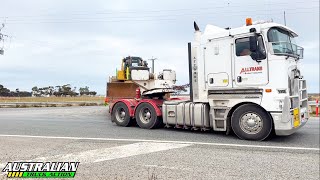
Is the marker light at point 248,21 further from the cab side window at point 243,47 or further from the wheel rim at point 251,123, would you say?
the wheel rim at point 251,123

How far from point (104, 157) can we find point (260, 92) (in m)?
4.35

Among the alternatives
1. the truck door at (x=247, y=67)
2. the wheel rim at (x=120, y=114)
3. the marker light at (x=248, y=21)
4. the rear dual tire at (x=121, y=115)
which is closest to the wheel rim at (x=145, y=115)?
the rear dual tire at (x=121, y=115)

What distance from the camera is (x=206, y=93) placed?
8867mm

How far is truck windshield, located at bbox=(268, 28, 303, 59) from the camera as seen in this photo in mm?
7744

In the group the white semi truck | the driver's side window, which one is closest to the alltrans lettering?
the white semi truck

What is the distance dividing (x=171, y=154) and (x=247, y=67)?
3422 mm

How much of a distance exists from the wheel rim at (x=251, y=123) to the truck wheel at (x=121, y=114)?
453cm

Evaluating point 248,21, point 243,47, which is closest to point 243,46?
point 243,47

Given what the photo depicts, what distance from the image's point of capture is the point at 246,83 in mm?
8070

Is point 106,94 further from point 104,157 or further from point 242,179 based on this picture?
point 242,179

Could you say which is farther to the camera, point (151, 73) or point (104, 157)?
point (151, 73)

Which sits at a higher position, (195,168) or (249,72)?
(249,72)

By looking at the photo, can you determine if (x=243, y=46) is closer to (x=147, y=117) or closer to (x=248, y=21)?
(x=248, y=21)

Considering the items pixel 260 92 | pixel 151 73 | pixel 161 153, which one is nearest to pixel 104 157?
pixel 161 153
